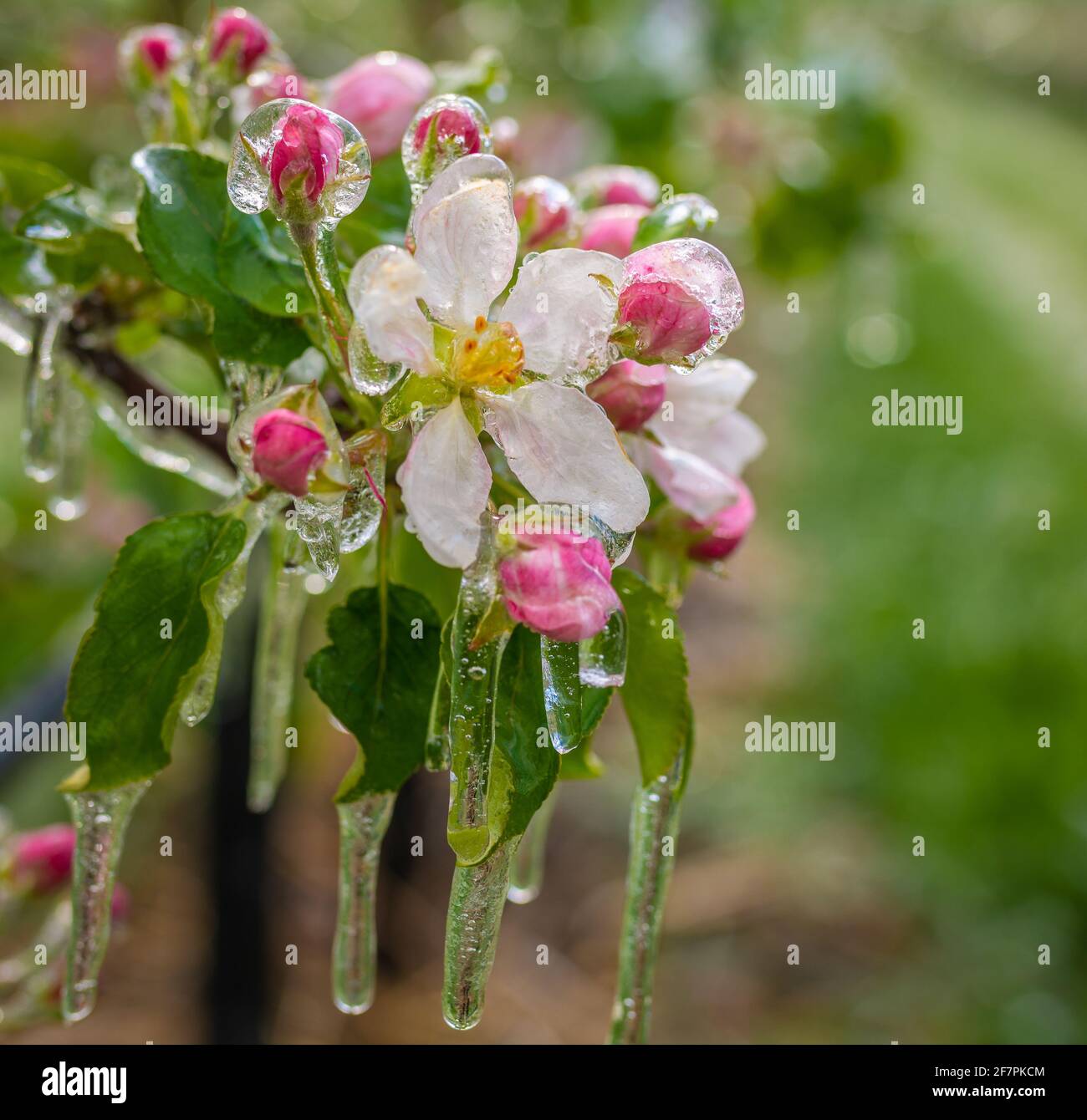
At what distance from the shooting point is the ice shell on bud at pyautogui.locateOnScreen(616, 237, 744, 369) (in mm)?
423

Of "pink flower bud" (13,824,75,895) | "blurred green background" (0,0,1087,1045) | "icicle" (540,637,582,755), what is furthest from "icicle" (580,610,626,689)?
"pink flower bud" (13,824,75,895)

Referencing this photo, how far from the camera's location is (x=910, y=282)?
22.1 ft

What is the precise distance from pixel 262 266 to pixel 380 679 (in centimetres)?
19

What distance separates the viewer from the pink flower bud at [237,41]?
0.58 metres

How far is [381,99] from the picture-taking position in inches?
22.9

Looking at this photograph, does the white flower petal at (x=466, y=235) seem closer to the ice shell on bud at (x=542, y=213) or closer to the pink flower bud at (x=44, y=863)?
the ice shell on bud at (x=542, y=213)

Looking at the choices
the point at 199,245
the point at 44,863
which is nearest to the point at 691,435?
the point at 199,245

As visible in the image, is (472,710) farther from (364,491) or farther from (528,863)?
(528,863)

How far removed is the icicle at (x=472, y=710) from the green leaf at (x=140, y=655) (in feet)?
0.38

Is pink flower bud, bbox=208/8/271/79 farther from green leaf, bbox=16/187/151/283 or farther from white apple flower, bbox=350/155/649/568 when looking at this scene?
white apple flower, bbox=350/155/649/568

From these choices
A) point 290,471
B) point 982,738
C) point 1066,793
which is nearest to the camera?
point 290,471
